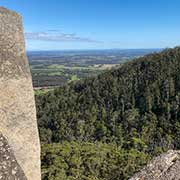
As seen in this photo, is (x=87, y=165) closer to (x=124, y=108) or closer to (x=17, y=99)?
(x=17, y=99)

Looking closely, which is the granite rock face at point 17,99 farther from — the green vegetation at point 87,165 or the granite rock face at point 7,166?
the green vegetation at point 87,165

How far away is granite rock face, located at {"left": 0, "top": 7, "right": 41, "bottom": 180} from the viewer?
31.7 feet

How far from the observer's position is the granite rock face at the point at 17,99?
31.7 feet

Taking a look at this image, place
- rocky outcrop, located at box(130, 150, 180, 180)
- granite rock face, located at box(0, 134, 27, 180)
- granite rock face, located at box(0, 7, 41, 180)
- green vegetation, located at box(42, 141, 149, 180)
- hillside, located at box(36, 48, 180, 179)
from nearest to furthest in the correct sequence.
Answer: granite rock face, located at box(0, 134, 27, 180), rocky outcrop, located at box(130, 150, 180, 180), granite rock face, located at box(0, 7, 41, 180), green vegetation, located at box(42, 141, 149, 180), hillside, located at box(36, 48, 180, 179)

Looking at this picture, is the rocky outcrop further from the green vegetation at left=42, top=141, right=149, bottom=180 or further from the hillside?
the hillside

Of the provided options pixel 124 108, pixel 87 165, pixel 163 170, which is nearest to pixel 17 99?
pixel 163 170

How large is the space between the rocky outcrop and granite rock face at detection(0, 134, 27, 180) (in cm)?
525

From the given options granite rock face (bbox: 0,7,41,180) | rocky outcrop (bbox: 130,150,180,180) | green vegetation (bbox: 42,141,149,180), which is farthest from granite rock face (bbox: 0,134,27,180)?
green vegetation (bbox: 42,141,149,180)

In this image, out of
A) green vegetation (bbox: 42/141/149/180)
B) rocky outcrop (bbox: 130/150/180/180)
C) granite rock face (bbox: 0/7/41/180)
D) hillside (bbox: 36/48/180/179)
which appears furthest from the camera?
hillside (bbox: 36/48/180/179)

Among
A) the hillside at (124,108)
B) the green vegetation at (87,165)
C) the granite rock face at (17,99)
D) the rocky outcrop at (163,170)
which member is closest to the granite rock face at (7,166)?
the granite rock face at (17,99)

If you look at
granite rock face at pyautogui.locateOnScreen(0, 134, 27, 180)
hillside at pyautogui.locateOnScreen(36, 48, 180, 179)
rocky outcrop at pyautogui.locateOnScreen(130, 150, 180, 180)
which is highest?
granite rock face at pyautogui.locateOnScreen(0, 134, 27, 180)

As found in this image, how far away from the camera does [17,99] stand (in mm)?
10008

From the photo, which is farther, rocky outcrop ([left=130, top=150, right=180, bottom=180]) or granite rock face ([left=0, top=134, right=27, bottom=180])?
rocky outcrop ([left=130, top=150, right=180, bottom=180])

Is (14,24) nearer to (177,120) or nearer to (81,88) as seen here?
(177,120)
